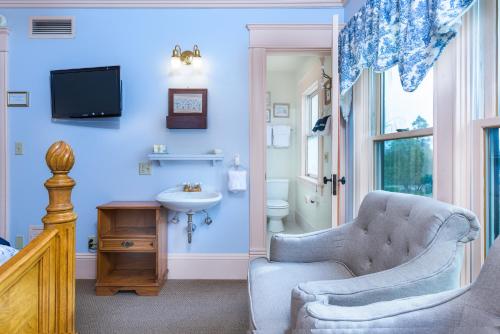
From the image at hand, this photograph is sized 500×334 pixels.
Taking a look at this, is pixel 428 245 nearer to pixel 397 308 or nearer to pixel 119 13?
pixel 397 308

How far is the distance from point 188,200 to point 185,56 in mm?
1266

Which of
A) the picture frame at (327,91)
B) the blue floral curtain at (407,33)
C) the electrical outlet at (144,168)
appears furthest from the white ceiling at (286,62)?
the electrical outlet at (144,168)

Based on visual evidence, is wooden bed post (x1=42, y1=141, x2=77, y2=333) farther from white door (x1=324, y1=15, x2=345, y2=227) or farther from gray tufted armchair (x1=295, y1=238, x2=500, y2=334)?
white door (x1=324, y1=15, x2=345, y2=227)

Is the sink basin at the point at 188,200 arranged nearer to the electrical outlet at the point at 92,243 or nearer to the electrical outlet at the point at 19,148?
the electrical outlet at the point at 92,243

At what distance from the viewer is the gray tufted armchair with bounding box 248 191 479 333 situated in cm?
113

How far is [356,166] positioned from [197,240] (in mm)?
1543

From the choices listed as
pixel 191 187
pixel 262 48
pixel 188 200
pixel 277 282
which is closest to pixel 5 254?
pixel 277 282

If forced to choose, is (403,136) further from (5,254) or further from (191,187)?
(5,254)

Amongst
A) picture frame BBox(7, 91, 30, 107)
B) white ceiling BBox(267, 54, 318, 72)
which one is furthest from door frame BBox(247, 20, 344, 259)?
picture frame BBox(7, 91, 30, 107)

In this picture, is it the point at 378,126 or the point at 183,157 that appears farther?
the point at 183,157

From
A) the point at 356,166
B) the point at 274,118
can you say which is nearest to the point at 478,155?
→ the point at 356,166

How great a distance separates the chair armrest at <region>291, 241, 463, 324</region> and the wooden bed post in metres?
0.91

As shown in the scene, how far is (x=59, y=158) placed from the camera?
122 centimetres

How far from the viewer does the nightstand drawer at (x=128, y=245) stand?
2.44 metres
